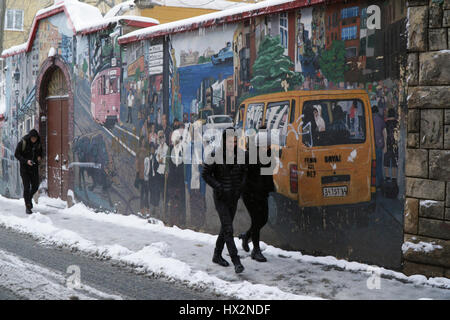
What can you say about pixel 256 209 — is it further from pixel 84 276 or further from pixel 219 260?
pixel 84 276

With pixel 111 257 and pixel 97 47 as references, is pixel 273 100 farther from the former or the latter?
pixel 97 47

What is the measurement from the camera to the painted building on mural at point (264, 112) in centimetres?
680

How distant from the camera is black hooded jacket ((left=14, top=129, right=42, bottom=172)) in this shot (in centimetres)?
1150

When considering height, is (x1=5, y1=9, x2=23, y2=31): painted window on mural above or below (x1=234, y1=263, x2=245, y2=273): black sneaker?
above

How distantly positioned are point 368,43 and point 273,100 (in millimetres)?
1735

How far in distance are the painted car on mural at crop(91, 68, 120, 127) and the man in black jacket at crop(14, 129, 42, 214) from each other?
4.83 ft

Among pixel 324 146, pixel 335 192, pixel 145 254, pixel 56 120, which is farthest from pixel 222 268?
pixel 56 120

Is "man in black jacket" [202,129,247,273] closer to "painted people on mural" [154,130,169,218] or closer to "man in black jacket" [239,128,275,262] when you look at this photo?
"man in black jacket" [239,128,275,262]

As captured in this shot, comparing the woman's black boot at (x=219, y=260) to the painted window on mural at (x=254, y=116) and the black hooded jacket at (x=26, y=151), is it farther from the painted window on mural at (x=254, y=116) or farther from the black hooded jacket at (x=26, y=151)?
the black hooded jacket at (x=26, y=151)

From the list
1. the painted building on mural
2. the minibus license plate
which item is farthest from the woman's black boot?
the minibus license plate

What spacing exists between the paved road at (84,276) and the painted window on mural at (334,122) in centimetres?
285

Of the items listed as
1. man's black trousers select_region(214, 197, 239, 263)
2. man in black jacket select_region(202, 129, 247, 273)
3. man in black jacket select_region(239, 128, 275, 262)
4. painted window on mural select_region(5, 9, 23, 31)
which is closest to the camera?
man's black trousers select_region(214, 197, 239, 263)
